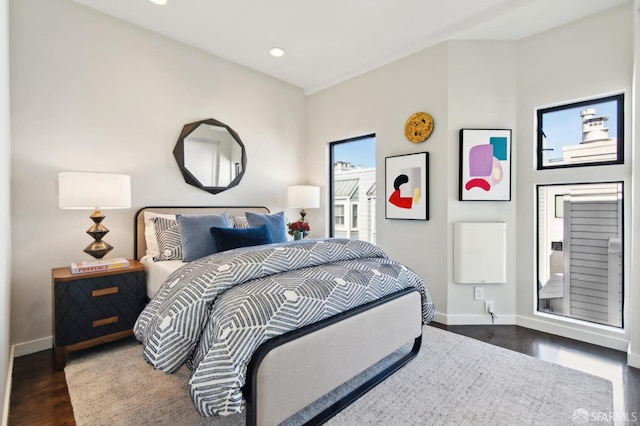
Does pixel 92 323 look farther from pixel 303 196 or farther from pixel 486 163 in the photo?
pixel 486 163

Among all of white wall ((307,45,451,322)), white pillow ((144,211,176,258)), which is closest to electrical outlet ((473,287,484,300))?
white wall ((307,45,451,322))

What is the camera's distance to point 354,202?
162 inches

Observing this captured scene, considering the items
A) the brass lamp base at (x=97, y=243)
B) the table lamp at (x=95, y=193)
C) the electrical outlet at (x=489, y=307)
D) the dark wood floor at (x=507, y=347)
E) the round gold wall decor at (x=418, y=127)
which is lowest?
the dark wood floor at (x=507, y=347)

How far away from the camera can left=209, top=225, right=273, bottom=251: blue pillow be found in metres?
2.48

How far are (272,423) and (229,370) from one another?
0.36 m

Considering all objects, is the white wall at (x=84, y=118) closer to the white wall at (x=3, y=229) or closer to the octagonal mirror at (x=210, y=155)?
the octagonal mirror at (x=210, y=155)

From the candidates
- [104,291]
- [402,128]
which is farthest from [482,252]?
[104,291]

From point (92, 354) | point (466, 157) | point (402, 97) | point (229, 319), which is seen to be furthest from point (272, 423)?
point (402, 97)

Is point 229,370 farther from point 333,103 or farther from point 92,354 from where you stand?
point 333,103

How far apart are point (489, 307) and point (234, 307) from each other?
105 inches

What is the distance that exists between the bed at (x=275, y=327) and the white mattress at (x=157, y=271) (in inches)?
24.6

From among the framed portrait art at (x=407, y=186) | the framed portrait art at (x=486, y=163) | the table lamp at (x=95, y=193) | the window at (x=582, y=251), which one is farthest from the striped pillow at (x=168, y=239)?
the window at (x=582, y=251)

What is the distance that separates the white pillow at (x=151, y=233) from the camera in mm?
2729

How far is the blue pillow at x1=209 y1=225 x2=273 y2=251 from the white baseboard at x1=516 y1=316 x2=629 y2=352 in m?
2.57
